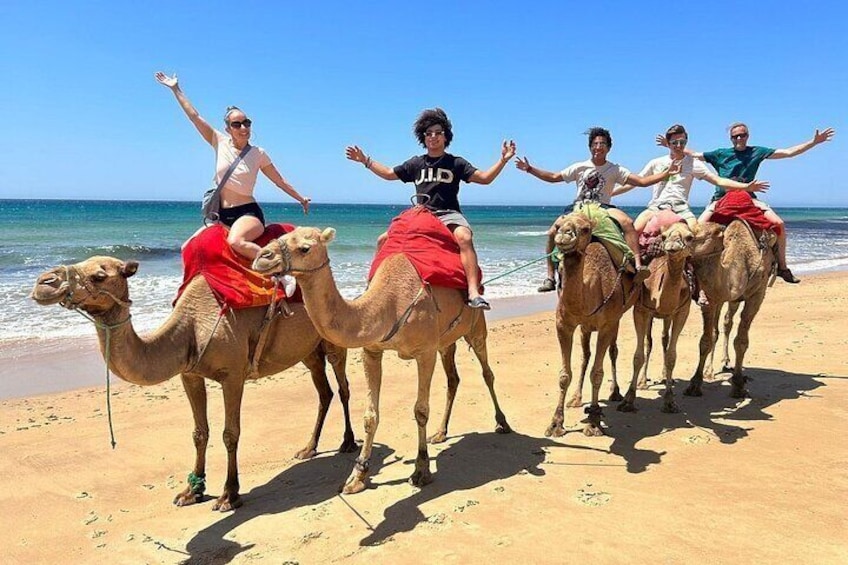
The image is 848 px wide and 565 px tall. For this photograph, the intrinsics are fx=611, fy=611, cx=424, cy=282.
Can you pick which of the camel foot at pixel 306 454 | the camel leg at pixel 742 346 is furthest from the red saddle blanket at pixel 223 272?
the camel leg at pixel 742 346

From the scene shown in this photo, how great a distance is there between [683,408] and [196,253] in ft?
19.1

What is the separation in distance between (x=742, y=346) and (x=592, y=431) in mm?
2899

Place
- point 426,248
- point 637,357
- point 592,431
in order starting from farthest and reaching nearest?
point 637,357
point 592,431
point 426,248

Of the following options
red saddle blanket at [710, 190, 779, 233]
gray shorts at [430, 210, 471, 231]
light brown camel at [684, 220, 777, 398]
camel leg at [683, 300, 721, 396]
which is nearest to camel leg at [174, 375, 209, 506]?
gray shorts at [430, 210, 471, 231]

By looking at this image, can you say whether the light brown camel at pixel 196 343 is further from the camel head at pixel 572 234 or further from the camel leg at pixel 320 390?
the camel head at pixel 572 234

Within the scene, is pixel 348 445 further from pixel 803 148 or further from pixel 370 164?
pixel 803 148

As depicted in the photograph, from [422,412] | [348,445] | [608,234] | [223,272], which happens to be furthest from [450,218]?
[348,445]

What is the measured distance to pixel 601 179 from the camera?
6.89m

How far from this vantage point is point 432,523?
15.1 ft

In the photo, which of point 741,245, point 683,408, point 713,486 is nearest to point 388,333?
point 713,486

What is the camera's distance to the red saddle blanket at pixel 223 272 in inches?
201

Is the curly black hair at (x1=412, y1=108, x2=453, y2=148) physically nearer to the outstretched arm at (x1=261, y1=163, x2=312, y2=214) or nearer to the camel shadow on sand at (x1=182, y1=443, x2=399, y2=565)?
the outstretched arm at (x1=261, y1=163, x2=312, y2=214)

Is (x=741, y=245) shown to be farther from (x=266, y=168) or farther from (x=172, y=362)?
(x=172, y=362)

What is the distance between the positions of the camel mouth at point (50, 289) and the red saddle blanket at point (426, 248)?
235 cm
